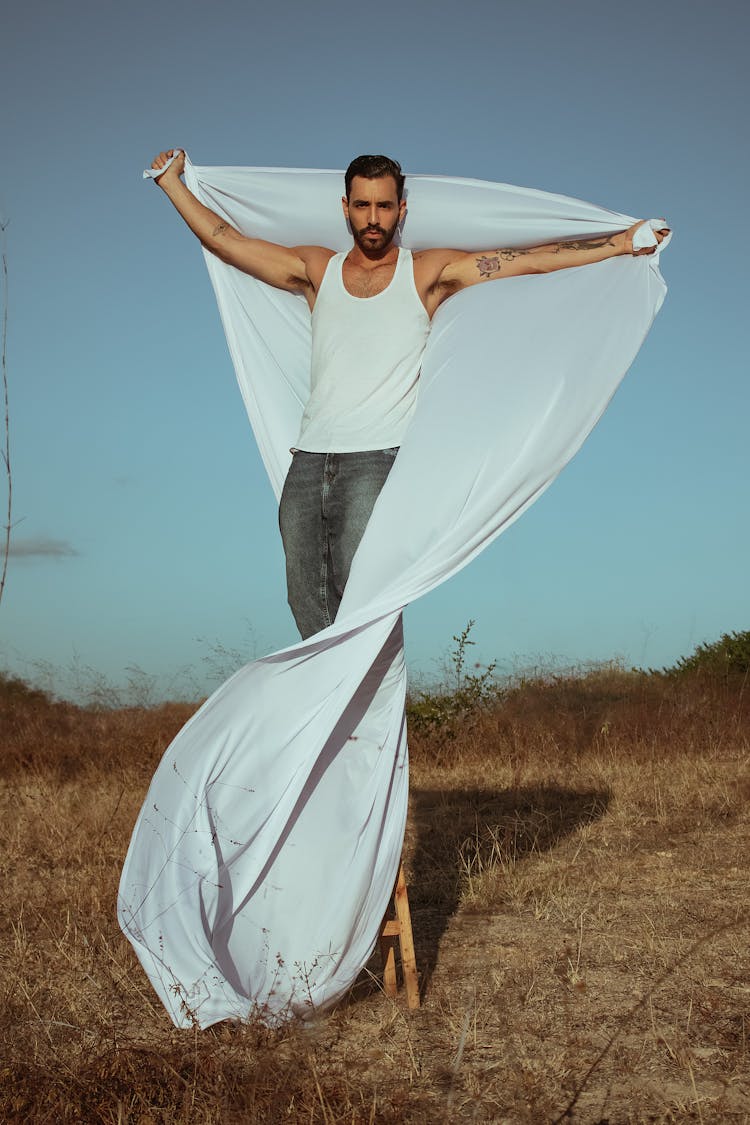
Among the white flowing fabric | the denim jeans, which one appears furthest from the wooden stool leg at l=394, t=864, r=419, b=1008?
the denim jeans

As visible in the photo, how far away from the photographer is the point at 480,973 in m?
3.60

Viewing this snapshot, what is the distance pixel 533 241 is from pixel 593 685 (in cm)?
824

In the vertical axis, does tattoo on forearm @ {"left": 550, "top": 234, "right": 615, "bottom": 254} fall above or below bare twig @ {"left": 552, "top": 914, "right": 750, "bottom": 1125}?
above

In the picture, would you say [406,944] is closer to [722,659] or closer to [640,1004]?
[640,1004]

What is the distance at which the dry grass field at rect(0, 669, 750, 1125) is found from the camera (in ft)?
8.36

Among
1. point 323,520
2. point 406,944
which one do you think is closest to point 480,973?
point 406,944

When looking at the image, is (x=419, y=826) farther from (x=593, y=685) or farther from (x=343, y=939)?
(x=593, y=685)

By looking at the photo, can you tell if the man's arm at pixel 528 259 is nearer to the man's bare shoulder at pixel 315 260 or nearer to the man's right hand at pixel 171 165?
the man's bare shoulder at pixel 315 260

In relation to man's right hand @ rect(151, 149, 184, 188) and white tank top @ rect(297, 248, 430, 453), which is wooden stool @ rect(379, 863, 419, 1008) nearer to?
white tank top @ rect(297, 248, 430, 453)

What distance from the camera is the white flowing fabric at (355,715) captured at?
9.45ft

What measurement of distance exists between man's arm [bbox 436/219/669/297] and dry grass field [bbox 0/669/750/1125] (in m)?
2.28

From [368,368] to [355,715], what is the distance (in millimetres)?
1056


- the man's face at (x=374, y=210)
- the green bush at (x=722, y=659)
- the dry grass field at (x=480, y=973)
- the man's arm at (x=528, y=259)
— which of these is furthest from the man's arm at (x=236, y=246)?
the green bush at (x=722, y=659)

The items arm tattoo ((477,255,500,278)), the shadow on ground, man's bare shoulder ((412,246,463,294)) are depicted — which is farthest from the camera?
the shadow on ground
